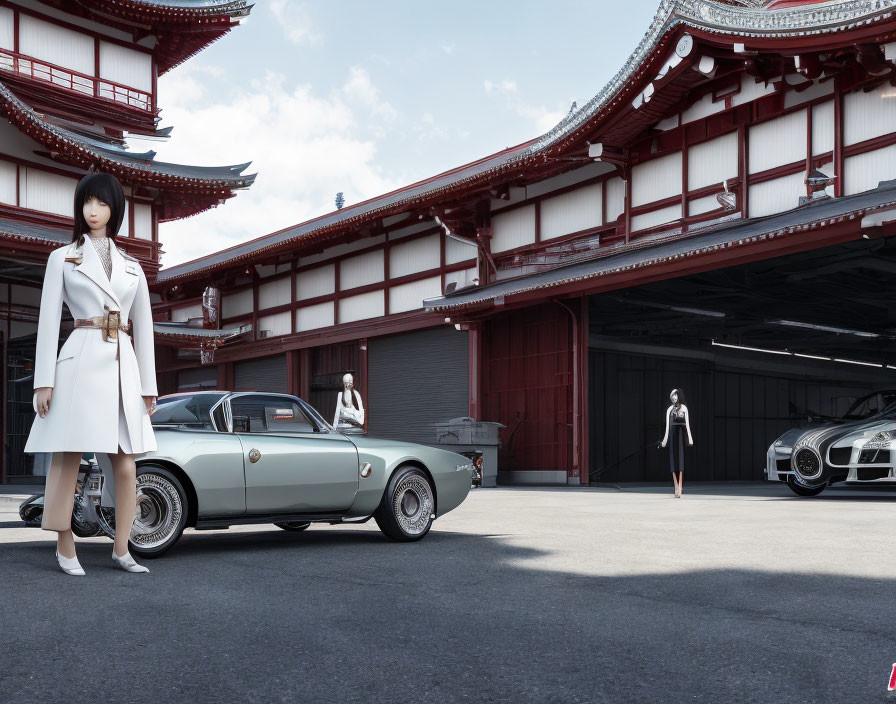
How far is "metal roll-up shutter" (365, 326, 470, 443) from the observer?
2245cm

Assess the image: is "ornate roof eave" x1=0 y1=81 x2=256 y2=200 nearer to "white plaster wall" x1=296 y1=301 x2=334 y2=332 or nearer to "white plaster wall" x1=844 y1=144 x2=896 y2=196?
"white plaster wall" x1=296 y1=301 x2=334 y2=332

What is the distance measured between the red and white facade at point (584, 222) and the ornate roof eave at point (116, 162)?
2393 millimetres

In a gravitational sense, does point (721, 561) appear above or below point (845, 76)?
below

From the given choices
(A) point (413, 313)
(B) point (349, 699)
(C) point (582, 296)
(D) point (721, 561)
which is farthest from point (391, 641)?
(A) point (413, 313)

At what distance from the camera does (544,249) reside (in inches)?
817

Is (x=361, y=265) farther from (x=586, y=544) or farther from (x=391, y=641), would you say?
(x=391, y=641)

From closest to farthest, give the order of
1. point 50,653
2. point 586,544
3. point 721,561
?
point 50,653 < point 721,561 < point 586,544

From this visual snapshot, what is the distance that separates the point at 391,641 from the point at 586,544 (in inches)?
157

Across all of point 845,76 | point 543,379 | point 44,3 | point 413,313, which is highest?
point 44,3

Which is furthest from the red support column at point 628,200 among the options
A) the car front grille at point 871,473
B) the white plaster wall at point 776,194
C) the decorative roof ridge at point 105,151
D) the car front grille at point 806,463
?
the decorative roof ridge at point 105,151

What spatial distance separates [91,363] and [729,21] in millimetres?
13230

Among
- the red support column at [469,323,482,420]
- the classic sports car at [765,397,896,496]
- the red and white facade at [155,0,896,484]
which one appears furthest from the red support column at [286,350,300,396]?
the classic sports car at [765,397,896,496]

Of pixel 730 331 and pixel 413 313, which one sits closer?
pixel 413 313

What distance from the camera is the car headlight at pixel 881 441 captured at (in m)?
13.1
